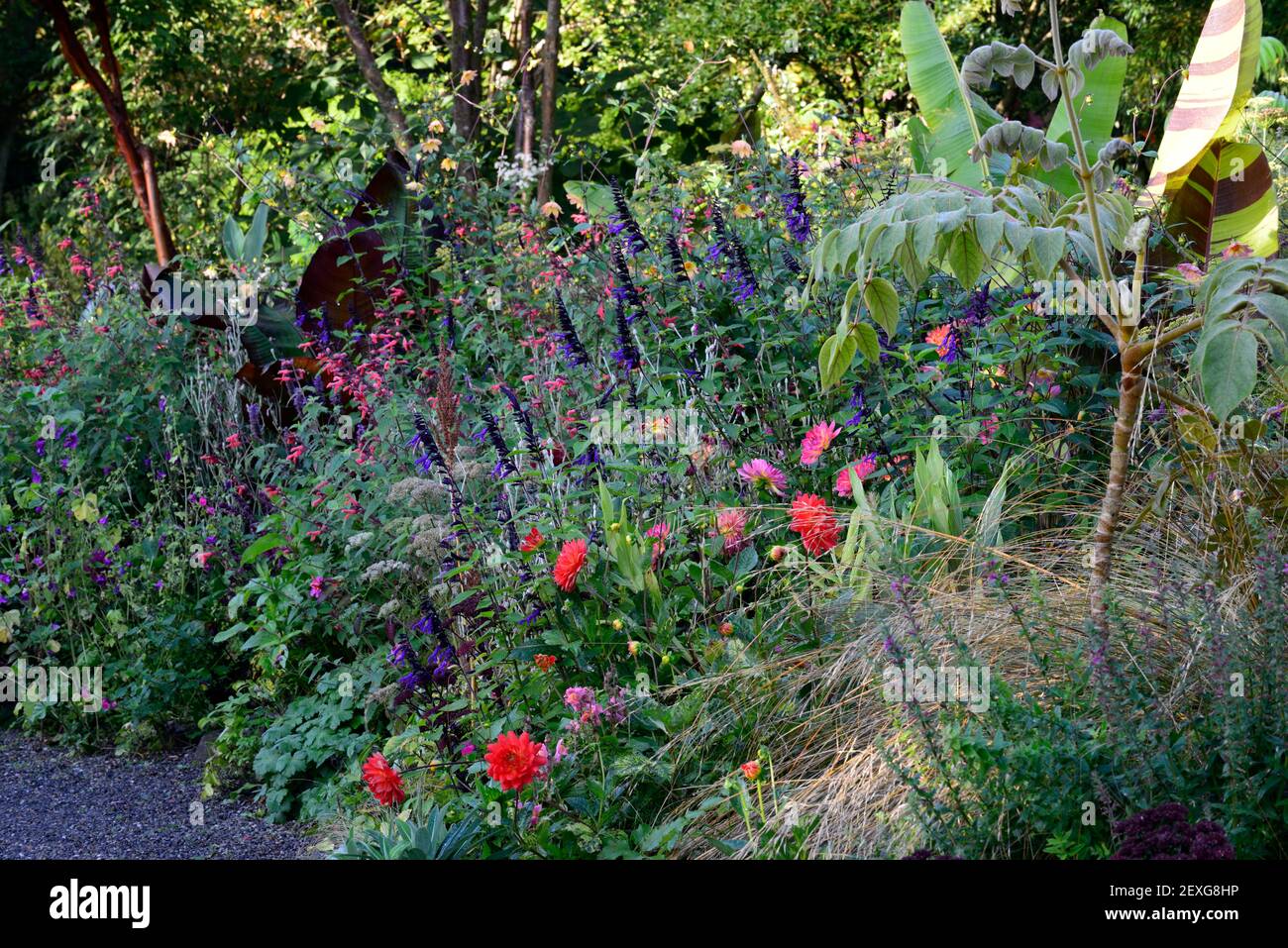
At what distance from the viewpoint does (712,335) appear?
4.10 meters

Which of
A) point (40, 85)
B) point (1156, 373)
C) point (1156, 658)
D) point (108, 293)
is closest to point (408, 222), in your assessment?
point (108, 293)

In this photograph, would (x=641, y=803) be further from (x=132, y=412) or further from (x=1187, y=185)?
(x=132, y=412)

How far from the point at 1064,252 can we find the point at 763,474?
127cm

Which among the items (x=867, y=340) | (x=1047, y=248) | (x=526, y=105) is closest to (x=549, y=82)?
(x=526, y=105)

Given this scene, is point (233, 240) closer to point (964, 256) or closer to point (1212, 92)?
point (1212, 92)

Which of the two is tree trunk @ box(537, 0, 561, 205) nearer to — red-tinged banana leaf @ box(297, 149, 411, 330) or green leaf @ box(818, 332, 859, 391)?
red-tinged banana leaf @ box(297, 149, 411, 330)

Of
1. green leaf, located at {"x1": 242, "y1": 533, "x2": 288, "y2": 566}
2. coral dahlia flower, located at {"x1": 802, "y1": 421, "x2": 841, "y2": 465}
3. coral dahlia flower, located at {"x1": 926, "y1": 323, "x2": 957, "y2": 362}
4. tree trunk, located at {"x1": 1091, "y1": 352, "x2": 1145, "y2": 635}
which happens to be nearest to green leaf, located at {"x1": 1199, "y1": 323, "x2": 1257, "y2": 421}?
tree trunk, located at {"x1": 1091, "y1": 352, "x2": 1145, "y2": 635}

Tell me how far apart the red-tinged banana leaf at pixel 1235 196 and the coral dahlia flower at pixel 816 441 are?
165 centimetres

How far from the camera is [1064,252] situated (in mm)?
2537

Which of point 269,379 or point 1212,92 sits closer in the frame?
point 1212,92

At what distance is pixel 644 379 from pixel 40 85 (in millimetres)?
13138

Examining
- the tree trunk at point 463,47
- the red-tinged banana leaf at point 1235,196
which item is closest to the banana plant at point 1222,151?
the red-tinged banana leaf at point 1235,196

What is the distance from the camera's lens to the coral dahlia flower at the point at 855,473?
3613 millimetres

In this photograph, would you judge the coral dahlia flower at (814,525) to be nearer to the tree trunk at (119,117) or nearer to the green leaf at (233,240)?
the green leaf at (233,240)
